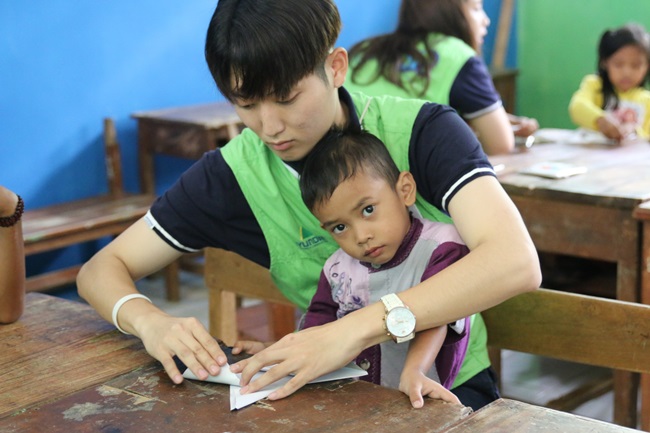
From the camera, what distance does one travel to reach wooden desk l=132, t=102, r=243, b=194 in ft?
15.0

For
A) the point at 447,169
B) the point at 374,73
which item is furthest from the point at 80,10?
the point at 447,169

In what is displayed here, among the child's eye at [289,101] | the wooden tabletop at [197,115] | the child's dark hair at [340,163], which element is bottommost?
the wooden tabletop at [197,115]

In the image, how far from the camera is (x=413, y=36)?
344 cm

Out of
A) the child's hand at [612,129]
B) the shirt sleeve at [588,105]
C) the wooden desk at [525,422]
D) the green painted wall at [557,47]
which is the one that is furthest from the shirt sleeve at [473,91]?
the green painted wall at [557,47]

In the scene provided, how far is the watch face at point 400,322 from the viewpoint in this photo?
154 cm

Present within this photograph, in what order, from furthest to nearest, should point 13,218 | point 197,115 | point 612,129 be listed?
1. point 197,115
2. point 612,129
3. point 13,218

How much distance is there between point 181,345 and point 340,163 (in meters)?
0.44

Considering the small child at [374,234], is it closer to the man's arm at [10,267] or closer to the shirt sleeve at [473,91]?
the man's arm at [10,267]

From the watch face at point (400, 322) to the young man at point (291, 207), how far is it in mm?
16

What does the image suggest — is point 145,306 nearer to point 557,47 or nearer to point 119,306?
point 119,306

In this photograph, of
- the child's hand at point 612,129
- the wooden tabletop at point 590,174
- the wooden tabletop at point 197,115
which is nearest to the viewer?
the wooden tabletop at point 590,174

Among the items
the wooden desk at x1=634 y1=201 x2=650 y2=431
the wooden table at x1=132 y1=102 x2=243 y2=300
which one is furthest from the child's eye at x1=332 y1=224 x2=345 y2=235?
the wooden table at x1=132 y1=102 x2=243 y2=300

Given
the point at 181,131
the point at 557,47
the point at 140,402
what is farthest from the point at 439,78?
the point at 557,47

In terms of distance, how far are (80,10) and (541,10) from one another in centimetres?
329
